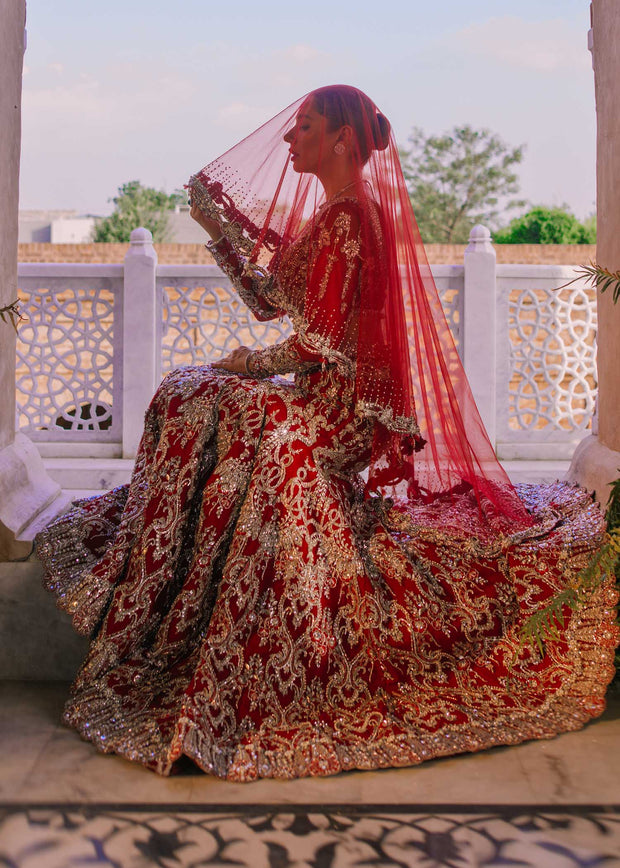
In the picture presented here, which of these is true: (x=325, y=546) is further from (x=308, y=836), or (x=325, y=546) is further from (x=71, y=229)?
(x=71, y=229)

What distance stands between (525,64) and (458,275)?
27.2 m

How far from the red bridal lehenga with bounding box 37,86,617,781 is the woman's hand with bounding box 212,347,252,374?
0.20 ft

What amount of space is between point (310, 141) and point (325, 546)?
113cm

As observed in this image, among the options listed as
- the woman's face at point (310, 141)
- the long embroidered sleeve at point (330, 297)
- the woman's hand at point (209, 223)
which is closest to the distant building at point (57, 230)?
the woman's hand at point (209, 223)

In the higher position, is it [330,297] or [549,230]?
[549,230]

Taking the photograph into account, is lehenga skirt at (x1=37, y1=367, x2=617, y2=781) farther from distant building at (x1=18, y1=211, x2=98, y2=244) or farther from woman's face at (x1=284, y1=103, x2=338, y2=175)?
distant building at (x1=18, y1=211, x2=98, y2=244)

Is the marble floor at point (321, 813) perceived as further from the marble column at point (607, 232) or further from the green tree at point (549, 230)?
the green tree at point (549, 230)

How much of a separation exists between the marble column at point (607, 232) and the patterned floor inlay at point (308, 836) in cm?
120

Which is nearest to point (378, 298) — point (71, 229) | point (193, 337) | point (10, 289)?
point (10, 289)

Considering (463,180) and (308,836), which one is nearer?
(308,836)

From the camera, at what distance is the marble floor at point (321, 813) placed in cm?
166

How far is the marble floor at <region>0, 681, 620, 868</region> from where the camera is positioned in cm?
166

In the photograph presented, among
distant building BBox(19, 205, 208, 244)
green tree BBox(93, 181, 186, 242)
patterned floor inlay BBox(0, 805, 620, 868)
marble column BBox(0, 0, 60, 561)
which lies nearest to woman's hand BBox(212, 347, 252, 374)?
marble column BBox(0, 0, 60, 561)

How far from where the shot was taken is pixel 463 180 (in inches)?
868
